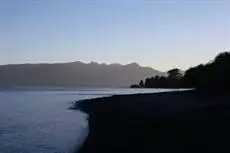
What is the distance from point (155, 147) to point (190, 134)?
301 cm

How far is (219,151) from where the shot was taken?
14422 mm

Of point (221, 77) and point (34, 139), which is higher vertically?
point (221, 77)

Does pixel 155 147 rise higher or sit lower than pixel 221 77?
lower

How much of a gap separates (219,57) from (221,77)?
13.7 metres

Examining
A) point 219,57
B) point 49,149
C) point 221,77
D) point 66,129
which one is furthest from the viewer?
point 219,57

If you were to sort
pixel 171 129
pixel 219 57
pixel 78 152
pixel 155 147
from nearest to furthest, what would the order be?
pixel 155 147 < pixel 78 152 < pixel 171 129 < pixel 219 57

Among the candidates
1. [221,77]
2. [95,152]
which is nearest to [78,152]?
[95,152]

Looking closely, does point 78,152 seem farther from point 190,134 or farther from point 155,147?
point 190,134

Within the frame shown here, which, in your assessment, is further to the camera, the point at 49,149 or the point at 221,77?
the point at 221,77

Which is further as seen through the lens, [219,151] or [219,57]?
[219,57]

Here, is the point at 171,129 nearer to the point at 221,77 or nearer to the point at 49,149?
the point at 49,149

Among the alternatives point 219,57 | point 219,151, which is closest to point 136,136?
point 219,151

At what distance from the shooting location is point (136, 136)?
19.7m

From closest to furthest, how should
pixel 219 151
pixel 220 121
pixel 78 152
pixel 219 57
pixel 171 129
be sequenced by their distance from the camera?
pixel 219 151 → pixel 78 152 → pixel 171 129 → pixel 220 121 → pixel 219 57
